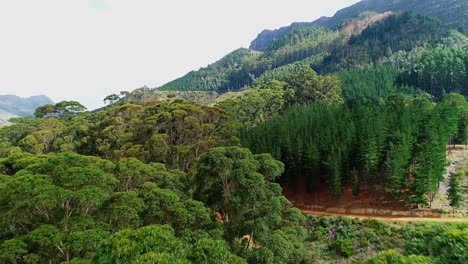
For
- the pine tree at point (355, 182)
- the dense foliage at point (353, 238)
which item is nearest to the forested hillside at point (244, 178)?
the dense foliage at point (353, 238)

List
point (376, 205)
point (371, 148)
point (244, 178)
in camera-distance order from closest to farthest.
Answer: point (244, 178) → point (376, 205) → point (371, 148)

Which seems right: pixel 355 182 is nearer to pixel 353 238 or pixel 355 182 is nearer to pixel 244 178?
pixel 353 238

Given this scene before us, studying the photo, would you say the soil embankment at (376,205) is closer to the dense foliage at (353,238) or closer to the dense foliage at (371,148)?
the dense foliage at (371,148)

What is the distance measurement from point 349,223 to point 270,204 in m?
18.1

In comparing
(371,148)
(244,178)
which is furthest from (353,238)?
(244,178)

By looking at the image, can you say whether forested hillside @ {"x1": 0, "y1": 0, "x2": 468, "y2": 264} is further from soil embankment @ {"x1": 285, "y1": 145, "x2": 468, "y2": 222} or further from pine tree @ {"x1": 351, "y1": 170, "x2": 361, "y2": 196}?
pine tree @ {"x1": 351, "y1": 170, "x2": 361, "y2": 196}

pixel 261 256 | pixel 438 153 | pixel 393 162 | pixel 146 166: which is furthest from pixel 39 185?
pixel 438 153

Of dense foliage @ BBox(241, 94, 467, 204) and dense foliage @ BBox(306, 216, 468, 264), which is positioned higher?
dense foliage @ BBox(241, 94, 467, 204)

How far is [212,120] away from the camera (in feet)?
149

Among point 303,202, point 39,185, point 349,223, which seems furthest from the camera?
point 303,202

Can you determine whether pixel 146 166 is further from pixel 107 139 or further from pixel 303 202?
pixel 303 202

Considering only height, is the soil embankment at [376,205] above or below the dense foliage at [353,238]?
below

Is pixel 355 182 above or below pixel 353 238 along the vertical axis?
above

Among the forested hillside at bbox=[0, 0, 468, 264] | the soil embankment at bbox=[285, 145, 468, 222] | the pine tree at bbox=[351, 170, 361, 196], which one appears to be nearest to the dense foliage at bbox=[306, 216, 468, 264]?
the forested hillside at bbox=[0, 0, 468, 264]
